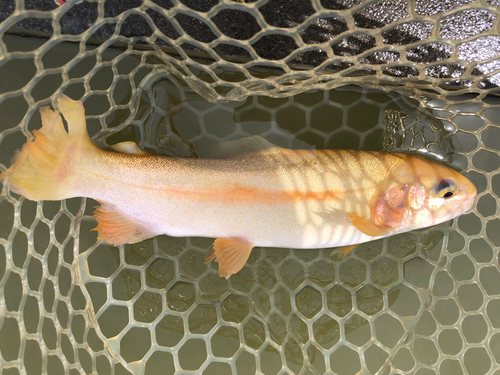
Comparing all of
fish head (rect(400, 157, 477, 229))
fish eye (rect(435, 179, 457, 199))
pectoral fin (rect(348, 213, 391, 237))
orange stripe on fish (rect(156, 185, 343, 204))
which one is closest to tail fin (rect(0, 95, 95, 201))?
orange stripe on fish (rect(156, 185, 343, 204))

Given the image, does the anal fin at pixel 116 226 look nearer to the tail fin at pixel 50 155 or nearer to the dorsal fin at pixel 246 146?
the tail fin at pixel 50 155

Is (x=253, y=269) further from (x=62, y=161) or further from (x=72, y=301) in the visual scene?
(x=62, y=161)

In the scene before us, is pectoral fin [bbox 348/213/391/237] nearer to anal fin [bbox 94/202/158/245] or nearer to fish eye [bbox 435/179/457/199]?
fish eye [bbox 435/179/457/199]

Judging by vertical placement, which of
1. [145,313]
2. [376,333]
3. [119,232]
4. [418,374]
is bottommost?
[418,374]

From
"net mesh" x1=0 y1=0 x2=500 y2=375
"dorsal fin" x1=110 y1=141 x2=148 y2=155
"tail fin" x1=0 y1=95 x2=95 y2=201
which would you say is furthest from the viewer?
"net mesh" x1=0 y1=0 x2=500 y2=375

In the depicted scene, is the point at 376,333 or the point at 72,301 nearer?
the point at 72,301

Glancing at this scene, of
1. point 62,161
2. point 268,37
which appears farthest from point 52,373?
point 268,37

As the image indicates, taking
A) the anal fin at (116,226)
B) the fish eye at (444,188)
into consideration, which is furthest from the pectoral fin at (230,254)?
the fish eye at (444,188)

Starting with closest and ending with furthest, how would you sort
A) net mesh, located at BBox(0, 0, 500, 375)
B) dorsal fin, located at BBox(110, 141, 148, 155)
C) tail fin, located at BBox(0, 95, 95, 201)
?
tail fin, located at BBox(0, 95, 95, 201), dorsal fin, located at BBox(110, 141, 148, 155), net mesh, located at BBox(0, 0, 500, 375)

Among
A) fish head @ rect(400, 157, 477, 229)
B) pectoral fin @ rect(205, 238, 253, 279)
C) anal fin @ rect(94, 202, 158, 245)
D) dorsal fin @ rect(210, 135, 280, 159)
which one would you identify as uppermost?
dorsal fin @ rect(210, 135, 280, 159)
